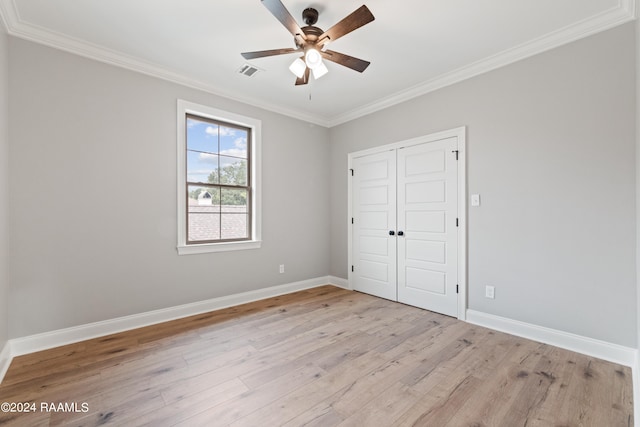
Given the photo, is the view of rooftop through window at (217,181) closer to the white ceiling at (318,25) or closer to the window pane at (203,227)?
the window pane at (203,227)

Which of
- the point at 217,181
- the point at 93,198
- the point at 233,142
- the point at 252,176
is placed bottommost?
the point at 93,198

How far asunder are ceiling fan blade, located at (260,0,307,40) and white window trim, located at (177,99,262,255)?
185 centimetres

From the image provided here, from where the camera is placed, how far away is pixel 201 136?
11.9 ft

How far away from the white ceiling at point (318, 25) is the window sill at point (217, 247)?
1.92 metres

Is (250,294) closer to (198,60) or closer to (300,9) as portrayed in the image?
(198,60)

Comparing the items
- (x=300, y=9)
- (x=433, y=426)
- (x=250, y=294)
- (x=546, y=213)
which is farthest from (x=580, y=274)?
(x=250, y=294)

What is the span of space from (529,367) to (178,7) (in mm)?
3942

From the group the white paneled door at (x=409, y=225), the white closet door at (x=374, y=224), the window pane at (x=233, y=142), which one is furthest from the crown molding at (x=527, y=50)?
the window pane at (x=233, y=142)

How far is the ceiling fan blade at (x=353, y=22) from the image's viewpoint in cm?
185

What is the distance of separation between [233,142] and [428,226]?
2772 millimetres

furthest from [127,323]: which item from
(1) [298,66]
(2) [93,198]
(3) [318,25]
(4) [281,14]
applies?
(3) [318,25]

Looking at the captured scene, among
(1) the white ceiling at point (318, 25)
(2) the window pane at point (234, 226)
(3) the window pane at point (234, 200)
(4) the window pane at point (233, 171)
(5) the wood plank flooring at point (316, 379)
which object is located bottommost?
(5) the wood plank flooring at point (316, 379)

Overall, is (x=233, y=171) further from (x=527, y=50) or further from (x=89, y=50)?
(x=527, y=50)

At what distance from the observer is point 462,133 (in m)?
3.24
